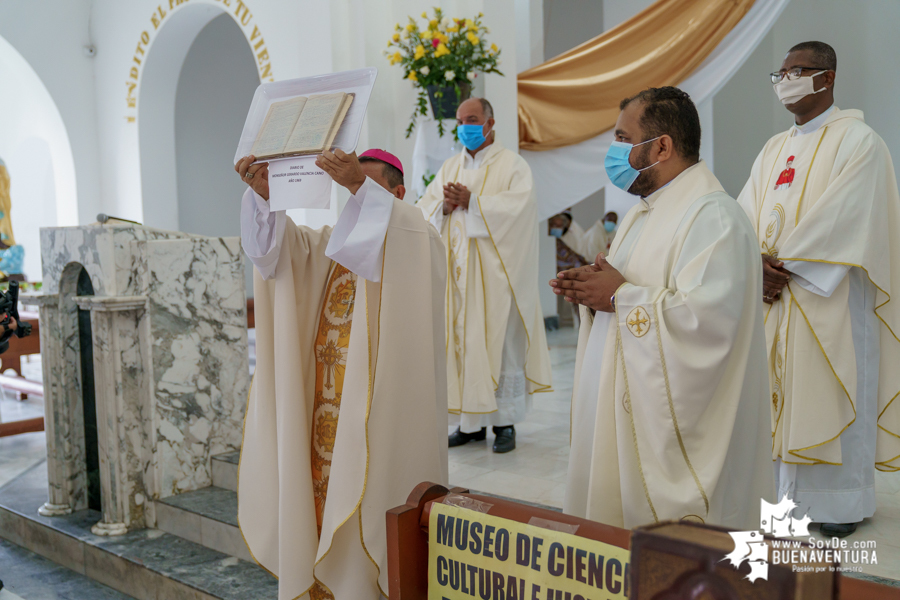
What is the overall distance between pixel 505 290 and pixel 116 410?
221cm

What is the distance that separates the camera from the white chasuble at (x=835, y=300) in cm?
294

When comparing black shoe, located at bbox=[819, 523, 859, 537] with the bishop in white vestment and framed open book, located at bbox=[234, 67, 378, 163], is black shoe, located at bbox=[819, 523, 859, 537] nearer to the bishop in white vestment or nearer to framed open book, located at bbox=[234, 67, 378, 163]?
the bishop in white vestment

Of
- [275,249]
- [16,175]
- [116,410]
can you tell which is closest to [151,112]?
[16,175]

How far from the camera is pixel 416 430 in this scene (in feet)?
8.23

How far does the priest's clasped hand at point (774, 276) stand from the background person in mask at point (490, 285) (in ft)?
5.07

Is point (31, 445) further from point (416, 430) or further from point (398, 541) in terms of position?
point (398, 541)

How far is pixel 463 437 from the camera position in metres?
4.52

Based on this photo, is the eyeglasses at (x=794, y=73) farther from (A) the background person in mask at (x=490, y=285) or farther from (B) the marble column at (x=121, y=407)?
(B) the marble column at (x=121, y=407)

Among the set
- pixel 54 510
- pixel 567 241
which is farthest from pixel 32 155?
pixel 54 510

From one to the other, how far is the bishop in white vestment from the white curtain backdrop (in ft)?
12.5

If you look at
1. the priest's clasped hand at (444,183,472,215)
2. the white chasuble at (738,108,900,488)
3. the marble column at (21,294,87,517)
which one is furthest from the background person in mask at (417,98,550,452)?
the marble column at (21,294,87,517)

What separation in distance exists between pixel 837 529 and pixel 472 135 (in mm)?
2760

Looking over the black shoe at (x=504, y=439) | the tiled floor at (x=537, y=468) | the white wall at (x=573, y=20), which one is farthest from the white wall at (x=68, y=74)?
the white wall at (x=573, y=20)

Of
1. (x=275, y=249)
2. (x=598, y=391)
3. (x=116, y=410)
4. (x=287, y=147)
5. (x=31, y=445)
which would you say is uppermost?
(x=287, y=147)
